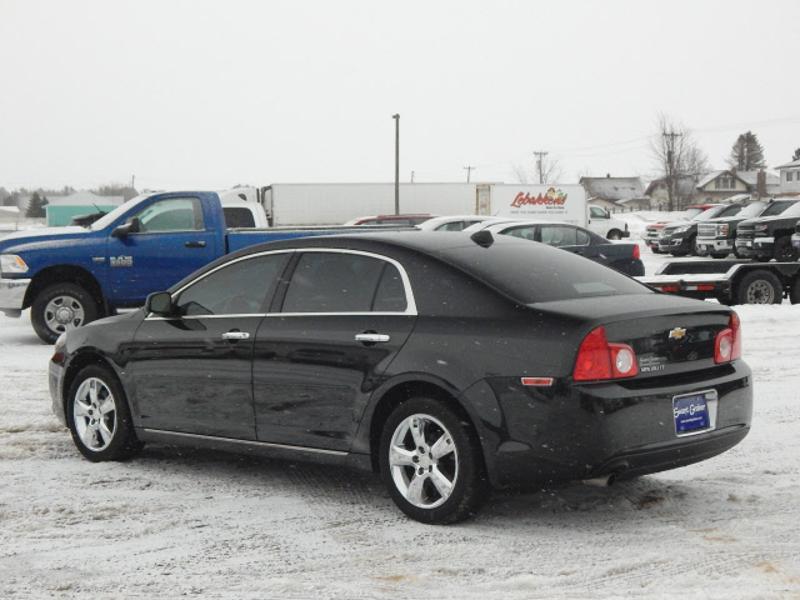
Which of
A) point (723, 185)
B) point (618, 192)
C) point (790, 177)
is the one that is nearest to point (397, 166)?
point (790, 177)

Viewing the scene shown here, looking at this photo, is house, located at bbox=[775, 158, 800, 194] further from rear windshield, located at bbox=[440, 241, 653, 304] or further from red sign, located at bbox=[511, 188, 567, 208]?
rear windshield, located at bbox=[440, 241, 653, 304]

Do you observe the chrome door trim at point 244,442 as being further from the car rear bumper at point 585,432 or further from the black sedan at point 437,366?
the car rear bumper at point 585,432

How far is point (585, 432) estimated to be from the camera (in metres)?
5.27

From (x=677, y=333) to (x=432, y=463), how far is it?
137 cm

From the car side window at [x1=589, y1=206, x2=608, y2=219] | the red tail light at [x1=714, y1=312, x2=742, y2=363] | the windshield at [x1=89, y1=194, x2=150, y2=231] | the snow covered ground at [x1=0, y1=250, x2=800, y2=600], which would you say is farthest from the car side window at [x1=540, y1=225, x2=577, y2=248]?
the car side window at [x1=589, y1=206, x2=608, y2=219]

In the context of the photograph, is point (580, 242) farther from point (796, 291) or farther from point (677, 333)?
point (677, 333)

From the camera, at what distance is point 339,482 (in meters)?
6.89

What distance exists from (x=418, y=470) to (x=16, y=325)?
1247 cm

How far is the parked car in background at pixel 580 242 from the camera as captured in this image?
60.6 feet

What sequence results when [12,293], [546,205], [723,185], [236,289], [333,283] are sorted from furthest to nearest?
[723,185] < [546,205] < [12,293] < [236,289] < [333,283]

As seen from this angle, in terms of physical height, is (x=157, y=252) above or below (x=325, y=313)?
above

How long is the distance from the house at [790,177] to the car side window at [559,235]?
3683 inches

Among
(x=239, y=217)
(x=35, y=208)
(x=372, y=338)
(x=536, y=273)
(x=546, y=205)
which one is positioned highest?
(x=35, y=208)

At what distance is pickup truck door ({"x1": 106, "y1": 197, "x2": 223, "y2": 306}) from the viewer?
14359 mm
